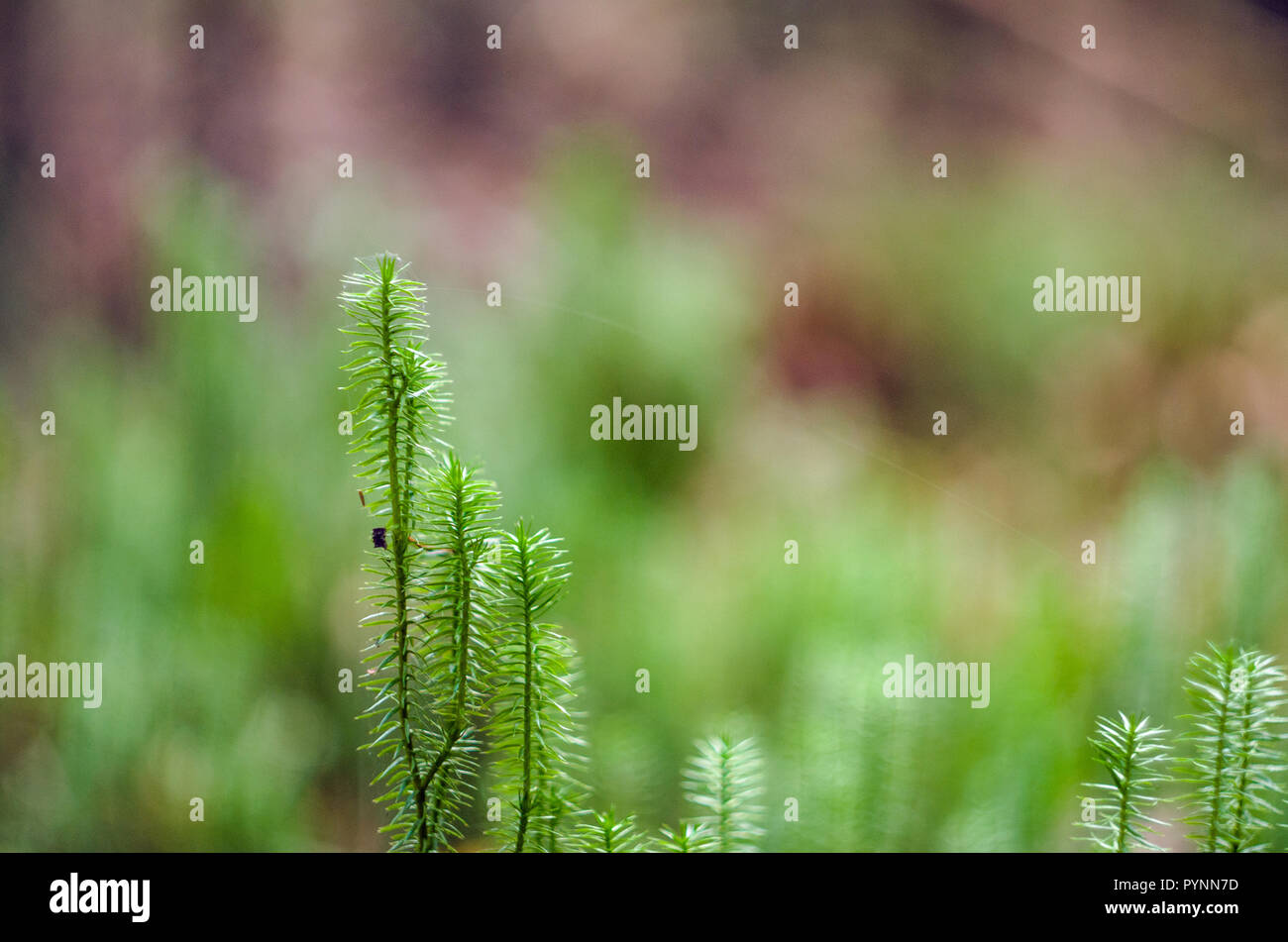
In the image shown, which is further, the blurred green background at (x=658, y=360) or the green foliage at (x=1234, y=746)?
the blurred green background at (x=658, y=360)

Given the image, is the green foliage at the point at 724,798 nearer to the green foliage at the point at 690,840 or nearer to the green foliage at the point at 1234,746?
the green foliage at the point at 690,840

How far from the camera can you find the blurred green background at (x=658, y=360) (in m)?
0.70

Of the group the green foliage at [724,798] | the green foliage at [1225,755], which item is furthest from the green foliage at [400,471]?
the green foliage at [1225,755]

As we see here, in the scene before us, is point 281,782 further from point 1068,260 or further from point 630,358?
point 1068,260

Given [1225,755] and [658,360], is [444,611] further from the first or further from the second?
[658,360]

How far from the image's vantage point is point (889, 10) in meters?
0.91

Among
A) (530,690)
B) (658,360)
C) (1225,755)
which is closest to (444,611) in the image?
(530,690)

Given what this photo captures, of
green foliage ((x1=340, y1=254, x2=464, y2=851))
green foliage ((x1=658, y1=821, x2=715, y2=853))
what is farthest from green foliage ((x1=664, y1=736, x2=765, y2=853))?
green foliage ((x1=340, y1=254, x2=464, y2=851))

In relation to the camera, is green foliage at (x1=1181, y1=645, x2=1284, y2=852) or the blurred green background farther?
the blurred green background

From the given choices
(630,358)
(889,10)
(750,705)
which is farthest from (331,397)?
(889,10)

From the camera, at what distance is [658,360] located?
81cm

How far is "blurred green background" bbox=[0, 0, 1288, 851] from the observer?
70 cm

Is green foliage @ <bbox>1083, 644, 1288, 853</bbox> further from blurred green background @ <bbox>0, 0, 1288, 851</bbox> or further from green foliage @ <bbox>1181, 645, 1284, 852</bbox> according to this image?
blurred green background @ <bbox>0, 0, 1288, 851</bbox>
